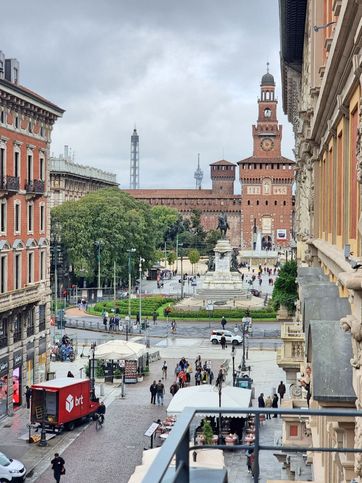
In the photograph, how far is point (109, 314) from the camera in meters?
69.9

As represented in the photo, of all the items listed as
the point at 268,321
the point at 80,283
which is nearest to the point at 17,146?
the point at 268,321

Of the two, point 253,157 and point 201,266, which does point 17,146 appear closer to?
point 201,266

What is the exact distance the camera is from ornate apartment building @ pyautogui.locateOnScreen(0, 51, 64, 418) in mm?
33688

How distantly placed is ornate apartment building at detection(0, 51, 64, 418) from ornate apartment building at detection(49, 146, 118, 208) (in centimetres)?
6248

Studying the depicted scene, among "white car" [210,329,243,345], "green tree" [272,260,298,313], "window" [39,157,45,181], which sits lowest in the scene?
"white car" [210,329,243,345]

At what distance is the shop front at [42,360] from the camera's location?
3900 centimetres

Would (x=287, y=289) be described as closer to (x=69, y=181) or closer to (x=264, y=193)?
(x=69, y=181)

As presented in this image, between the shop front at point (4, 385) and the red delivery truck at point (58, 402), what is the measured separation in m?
3.64

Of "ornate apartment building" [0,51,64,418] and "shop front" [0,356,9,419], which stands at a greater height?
"ornate apartment building" [0,51,64,418]

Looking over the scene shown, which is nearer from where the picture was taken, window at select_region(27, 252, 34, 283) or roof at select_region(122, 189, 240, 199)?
window at select_region(27, 252, 34, 283)

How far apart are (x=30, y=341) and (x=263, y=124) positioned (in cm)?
13047

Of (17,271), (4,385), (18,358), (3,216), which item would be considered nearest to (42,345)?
(18,358)

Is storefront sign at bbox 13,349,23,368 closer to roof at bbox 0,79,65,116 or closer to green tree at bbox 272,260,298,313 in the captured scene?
roof at bbox 0,79,65,116

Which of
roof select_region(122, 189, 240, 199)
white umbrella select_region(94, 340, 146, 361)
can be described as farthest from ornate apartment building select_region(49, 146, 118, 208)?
white umbrella select_region(94, 340, 146, 361)
